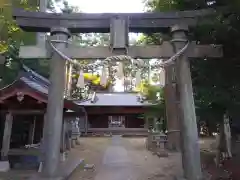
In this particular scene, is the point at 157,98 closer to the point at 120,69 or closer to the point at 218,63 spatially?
the point at 218,63

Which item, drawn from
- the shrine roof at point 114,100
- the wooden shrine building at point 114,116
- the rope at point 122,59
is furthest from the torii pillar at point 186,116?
the wooden shrine building at point 114,116

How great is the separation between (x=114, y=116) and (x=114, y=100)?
6.32ft

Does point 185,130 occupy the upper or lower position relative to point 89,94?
lower

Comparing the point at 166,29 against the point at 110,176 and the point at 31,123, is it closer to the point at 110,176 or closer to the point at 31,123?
the point at 110,176

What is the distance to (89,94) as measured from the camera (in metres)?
31.7

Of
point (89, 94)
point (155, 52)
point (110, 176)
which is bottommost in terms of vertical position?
point (110, 176)

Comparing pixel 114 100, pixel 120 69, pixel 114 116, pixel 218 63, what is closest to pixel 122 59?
pixel 120 69

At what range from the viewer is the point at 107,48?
22.0ft

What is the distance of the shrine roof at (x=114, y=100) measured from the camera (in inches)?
1112

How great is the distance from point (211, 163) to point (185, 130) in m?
3.57

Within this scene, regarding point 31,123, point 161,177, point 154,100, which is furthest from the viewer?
point 154,100

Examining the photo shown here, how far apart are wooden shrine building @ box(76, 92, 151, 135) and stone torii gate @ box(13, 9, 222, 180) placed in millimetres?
21008

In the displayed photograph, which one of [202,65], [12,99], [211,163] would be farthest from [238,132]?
[12,99]

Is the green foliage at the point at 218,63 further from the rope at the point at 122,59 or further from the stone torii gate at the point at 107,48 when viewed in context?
the rope at the point at 122,59
